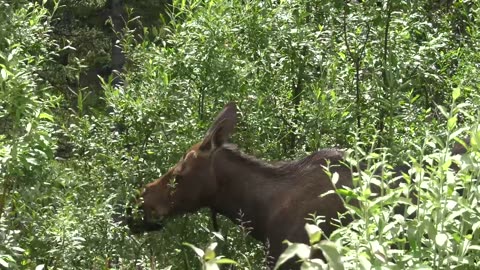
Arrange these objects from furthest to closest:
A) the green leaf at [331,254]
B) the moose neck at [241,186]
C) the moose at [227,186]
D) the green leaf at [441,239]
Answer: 1. the moose neck at [241,186]
2. the moose at [227,186]
3. the green leaf at [441,239]
4. the green leaf at [331,254]

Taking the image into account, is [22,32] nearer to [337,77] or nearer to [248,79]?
[248,79]

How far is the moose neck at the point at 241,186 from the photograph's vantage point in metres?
8.59

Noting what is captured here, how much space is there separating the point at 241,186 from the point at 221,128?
1.68ft

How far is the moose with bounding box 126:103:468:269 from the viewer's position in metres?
8.38

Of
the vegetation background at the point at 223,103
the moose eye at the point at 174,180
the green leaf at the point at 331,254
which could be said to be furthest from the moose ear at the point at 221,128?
the green leaf at the point at 331,254

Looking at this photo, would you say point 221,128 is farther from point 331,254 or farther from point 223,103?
point 331,254

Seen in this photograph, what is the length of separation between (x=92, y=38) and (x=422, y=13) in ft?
31.1

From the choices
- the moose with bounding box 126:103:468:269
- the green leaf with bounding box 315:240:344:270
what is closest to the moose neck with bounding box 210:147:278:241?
the moose with bounding box 126:103:468:269

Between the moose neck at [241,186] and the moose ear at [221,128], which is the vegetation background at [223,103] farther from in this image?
the moose ear at [221,128]

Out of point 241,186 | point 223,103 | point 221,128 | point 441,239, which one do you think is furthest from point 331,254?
point 223,103

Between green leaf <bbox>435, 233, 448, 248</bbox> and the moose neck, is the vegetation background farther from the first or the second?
green leaf <bbox>435, 233, 448, 248</bbox>

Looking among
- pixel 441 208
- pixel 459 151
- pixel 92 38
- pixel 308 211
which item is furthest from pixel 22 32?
pixel 92 38

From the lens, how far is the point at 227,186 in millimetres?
→ 8766

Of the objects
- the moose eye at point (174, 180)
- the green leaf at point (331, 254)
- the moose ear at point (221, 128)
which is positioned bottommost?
the moose eye at point (174, 180)
